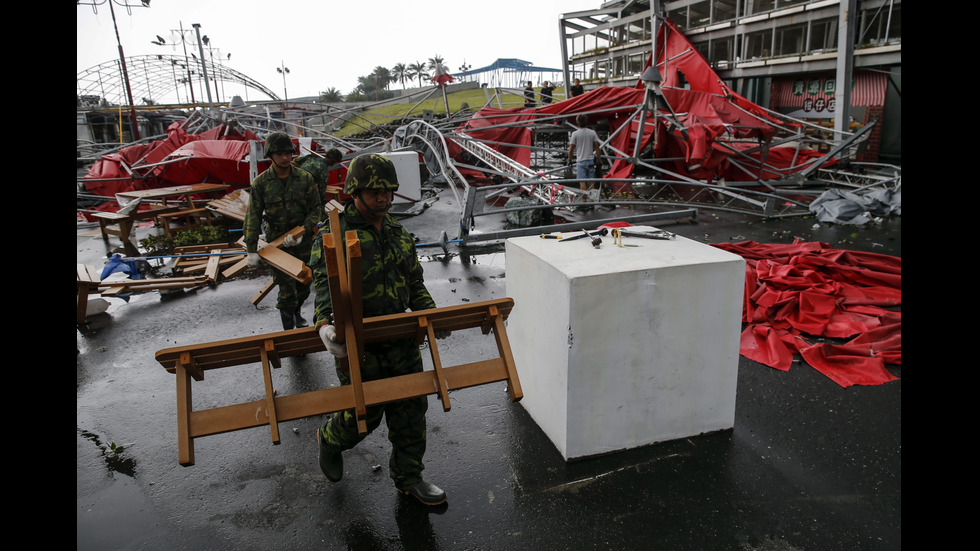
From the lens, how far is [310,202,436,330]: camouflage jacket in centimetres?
279

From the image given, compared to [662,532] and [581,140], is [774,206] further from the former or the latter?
[662,532]

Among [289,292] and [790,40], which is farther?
[790,40]

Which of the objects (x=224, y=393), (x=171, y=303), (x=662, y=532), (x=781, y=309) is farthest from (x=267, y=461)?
(x=781, y=309)

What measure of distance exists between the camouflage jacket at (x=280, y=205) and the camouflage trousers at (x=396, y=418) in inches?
112

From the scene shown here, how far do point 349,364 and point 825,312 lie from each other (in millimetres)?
5091

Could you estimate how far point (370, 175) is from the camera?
2.68 metres

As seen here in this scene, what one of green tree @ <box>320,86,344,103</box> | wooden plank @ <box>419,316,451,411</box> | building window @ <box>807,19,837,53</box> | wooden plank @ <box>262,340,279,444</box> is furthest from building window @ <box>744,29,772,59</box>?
green tree @ <box>320,86,344,103</box>

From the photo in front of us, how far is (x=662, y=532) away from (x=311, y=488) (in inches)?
82.4

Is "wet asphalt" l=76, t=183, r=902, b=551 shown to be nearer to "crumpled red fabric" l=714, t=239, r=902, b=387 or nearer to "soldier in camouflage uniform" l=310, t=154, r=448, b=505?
"crumpled red fabric" l=714, t=239, r=902, b=387

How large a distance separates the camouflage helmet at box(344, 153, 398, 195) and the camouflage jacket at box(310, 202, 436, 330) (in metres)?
0.18

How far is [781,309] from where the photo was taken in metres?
5.44

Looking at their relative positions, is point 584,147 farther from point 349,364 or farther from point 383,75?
point 383,75

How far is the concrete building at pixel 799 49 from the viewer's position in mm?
13875

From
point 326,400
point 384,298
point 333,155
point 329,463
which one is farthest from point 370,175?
point 333,155
